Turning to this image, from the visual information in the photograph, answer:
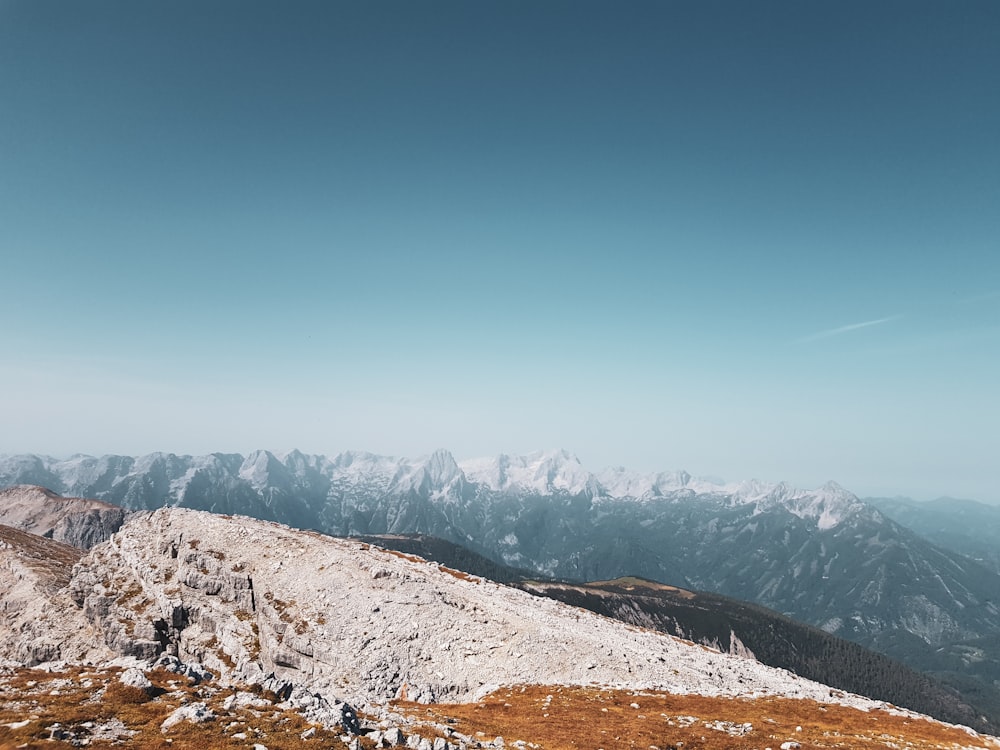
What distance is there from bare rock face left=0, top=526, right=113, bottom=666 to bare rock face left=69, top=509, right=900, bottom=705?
2.44 metres

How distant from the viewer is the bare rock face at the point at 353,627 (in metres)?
62.6

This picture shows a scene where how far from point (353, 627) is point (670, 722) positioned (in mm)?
43844

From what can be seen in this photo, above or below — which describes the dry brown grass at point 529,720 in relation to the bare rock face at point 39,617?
above

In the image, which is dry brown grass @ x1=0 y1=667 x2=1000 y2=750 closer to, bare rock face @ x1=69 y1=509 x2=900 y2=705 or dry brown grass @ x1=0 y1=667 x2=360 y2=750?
dry brown grass @ x1=0 y1=667 x2=360 y2=750

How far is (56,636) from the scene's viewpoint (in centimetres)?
7931

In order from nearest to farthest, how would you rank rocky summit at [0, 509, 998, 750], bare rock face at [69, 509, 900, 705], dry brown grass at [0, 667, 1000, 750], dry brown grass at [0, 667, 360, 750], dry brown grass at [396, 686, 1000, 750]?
dry brown grass at [0, 667, 360, 750] < dry brown grass at [0, 667, 1000, 750] < rocky summit at [0, 509, 998, 750] < dry brown grass at [396, 686, 1000, 750] < bare rock face at [69, 509, 900, 705]

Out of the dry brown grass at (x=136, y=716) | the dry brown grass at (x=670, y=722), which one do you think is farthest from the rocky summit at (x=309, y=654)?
the dry brown grass at (x=670, y=722)

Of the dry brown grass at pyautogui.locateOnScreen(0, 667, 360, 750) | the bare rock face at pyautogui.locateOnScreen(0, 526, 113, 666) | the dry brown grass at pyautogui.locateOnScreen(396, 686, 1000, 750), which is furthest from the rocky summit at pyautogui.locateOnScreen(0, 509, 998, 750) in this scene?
the dry brown grass at pyautogui.locateOnScreen(396, 686, 1000, 750)

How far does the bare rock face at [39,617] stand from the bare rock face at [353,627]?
2438 millimetres

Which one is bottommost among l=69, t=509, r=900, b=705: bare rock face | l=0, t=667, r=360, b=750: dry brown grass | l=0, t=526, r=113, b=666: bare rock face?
l=0, t=526, r=113, b=666: bare rock face

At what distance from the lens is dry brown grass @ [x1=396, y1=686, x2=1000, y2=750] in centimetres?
3803

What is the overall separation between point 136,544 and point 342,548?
42.6 metres

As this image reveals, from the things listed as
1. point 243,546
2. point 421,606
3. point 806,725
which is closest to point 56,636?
point 243,546

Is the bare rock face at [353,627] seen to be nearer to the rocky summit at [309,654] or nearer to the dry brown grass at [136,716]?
the rocky summit at [309,654]
